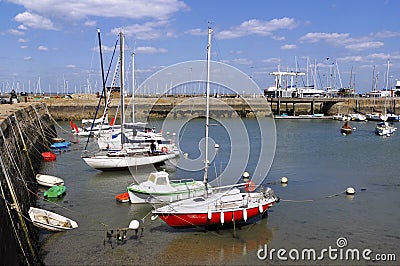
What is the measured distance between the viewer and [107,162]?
27.9 metres

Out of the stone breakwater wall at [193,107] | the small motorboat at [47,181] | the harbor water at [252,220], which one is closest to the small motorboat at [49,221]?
the harbor water at [252,220]

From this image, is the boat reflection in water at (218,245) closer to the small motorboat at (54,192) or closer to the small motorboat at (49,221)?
the small motorboat at (49,221)

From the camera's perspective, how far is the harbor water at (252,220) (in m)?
15.0

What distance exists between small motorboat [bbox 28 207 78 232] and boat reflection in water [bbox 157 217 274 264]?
15.2 feet

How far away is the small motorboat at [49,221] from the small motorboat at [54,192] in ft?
15.3

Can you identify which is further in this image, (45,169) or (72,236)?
(45,169)

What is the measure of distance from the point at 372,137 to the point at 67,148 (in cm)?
3885

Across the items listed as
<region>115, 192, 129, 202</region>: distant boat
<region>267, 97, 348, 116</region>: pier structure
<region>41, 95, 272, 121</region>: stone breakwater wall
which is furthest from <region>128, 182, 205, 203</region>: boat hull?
<region>267, 97, 348, 116</region>: pier structure

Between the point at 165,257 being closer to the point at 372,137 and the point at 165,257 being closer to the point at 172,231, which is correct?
the point at 172,231

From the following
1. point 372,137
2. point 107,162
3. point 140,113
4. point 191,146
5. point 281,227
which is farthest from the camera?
point 140,113

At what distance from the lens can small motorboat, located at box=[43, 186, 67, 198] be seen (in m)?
21.7

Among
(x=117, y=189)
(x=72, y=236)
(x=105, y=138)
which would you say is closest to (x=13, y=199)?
(x=72, y=236)

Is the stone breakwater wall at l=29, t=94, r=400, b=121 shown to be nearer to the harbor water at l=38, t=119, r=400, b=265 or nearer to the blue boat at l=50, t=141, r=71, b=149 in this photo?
the blue boat at l=50, t=141, r=71, b=149

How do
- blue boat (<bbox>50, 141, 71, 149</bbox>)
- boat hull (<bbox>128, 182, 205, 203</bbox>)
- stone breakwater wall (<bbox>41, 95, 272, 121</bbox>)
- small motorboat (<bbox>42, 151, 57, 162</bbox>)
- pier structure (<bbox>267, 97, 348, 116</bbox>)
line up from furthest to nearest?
pier structure (<bbox>267, 97, 348, 116</bbox>), stone breakwater wall (<bbox>41, 95, 272, 121</bbox>), blue boat (<bbox>50, 141, 71, 149</bbox>), small motorboat (<bbox>42, 151, 57, 162</bbox>), boat hull (<bbox>128, 182, 205, 203</bbox>)
